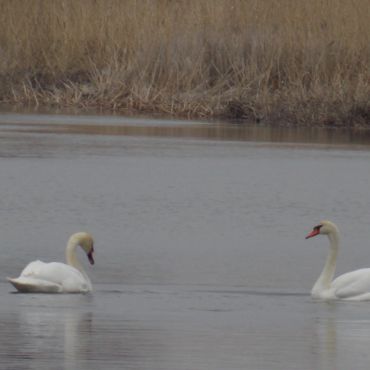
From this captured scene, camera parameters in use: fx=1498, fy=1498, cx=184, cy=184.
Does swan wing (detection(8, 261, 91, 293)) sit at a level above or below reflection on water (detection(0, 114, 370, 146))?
above

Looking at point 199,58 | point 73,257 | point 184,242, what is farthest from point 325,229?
point 199,58

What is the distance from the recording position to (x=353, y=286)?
995cm

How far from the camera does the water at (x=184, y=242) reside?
780 cm

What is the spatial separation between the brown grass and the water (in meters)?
1.81

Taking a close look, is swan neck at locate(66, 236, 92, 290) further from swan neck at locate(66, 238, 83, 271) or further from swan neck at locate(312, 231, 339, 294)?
swan neck at locate(312, 231, 339, 294)

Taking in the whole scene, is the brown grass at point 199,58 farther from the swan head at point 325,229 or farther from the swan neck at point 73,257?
the swan neck at point 73,257

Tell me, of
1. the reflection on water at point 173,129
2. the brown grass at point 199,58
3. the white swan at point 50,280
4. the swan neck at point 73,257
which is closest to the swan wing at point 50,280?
the white swan at point 50,280

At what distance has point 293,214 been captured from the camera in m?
14.2

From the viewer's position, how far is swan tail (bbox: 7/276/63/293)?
9500 millimetres

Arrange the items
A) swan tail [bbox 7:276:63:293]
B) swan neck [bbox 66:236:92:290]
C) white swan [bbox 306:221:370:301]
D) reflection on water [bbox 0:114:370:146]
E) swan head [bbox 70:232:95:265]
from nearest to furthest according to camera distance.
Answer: swan tail [bbox 7:276:63:293] < white swan [bbox 306:221:370:301] < swan neck [bbox 66:236:92:290] < swan head [bbox 70:232:95:265] < reflection on water [bbox 0:114:370:146]

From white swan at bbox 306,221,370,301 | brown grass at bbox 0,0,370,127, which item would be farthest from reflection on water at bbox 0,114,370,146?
white swan at bbox 306,221,370,301

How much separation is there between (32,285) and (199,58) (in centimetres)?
1625

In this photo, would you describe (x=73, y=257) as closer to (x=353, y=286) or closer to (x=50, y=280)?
(x=50, y=280)

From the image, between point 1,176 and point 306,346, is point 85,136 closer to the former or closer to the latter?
point 1,176
